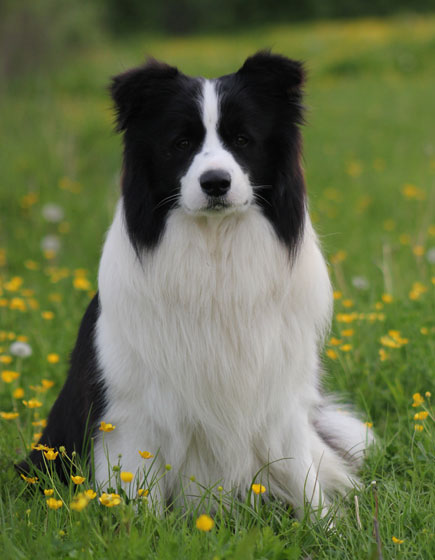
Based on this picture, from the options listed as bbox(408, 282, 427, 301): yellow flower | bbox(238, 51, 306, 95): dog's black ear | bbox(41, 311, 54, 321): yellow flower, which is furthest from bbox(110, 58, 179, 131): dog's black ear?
bbox(408, 282, 427, 301): yellow flower

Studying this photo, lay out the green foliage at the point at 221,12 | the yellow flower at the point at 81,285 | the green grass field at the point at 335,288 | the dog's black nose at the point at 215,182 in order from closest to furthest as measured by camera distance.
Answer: the green grass field at the point at 335,288 → the dog's black nose at the point at 215,182 → the yellow flower at the point at 81,285 → the green foliage at the point at 221,12

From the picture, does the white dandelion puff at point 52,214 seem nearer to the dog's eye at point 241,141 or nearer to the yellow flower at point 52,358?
the yellow flower at point 52,358

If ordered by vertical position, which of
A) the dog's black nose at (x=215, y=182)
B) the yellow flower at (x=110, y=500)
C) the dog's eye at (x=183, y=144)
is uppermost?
the dog's eye at (x=183, y=144)

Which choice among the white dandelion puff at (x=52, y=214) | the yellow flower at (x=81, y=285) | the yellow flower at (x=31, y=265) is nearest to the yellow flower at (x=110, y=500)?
the yellow flower at (x=81, y=285)

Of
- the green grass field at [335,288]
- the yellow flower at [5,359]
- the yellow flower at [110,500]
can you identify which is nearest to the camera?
the yellow flower at [110,500]

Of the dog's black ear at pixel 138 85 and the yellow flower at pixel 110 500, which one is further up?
the dog's black ear at pixel 138 85

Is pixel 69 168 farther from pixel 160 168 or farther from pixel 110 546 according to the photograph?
pixel 110 546

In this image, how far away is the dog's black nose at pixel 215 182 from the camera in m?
2.38

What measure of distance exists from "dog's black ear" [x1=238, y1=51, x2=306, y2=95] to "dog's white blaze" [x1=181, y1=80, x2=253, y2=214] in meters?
0.17

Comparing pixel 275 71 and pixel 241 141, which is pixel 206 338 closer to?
pixel 241 141

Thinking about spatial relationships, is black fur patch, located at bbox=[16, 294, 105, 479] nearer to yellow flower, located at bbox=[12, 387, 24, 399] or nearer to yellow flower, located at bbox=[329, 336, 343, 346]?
yellow flower, located at bbox=[12, 387, 24, 399]

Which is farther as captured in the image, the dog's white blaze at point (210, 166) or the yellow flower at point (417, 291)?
the yellow flower at point (417, 291)

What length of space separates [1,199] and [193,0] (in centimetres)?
3453

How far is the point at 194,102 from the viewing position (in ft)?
8.20
